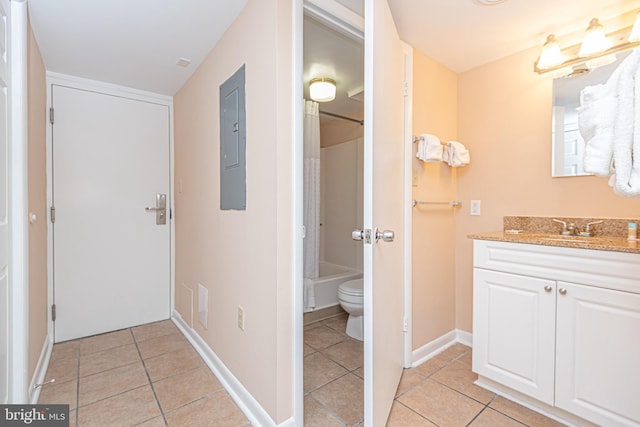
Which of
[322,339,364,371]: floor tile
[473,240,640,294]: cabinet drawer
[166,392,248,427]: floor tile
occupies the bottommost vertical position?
[166,392,248,427]: floor tile

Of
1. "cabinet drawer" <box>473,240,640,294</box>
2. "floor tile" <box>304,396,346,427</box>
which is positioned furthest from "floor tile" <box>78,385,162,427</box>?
"cabinet drawer" <box>473,240,640,294</box>

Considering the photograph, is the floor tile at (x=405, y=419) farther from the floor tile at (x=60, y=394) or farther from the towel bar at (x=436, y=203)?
the floor tile at (x=60, y=394)

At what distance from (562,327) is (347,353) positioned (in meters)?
1.28

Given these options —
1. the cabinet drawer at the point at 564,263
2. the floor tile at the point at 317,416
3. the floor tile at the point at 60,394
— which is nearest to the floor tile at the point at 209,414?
the floor tile at the point at 317,416

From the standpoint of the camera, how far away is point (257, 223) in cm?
144

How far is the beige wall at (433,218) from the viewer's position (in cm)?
199

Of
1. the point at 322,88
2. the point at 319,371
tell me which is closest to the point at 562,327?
the point at 319,371

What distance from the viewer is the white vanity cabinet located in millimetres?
1243

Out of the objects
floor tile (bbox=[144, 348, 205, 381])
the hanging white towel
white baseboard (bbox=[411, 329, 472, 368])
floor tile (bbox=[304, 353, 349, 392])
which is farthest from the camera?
white baseboard (bbox=[411, 329, 472, 368])

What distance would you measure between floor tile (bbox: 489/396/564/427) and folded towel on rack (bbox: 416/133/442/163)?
1432 mm

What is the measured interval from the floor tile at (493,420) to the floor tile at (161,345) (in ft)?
6.31

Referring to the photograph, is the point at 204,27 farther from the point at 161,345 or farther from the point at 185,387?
the point at 161,345

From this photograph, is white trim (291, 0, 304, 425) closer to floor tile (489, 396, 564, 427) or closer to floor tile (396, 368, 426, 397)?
floor tile (396, 368, 426, 397)

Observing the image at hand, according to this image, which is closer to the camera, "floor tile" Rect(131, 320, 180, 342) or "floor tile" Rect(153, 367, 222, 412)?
"floor tile" Rect(153, 367, 222, 412)
